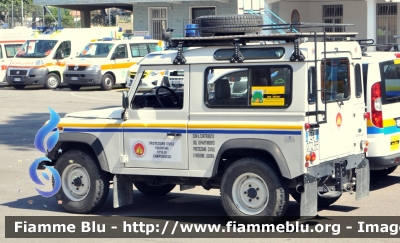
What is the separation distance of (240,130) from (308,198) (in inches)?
40.0

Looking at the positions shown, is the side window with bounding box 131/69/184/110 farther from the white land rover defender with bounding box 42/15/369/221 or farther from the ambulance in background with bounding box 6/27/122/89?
the ambulance in background with bounding box 6/27/122/89

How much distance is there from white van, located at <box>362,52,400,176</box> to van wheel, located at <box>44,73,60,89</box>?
67.8 feet

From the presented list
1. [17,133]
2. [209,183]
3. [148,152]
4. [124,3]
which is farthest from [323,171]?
[124,3]

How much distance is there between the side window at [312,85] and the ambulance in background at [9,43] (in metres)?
24.3

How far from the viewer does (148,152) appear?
7816 mm

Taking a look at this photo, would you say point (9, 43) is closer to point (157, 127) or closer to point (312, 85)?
point (157, 127)

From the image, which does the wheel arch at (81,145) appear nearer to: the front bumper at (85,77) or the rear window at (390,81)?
the rear window at (390,81)

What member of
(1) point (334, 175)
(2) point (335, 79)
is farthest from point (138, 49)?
(1) point (334, 175)

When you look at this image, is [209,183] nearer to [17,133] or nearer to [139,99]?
[139,99]

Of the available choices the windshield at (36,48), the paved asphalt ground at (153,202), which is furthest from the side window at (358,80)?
the windshield at (36,48)

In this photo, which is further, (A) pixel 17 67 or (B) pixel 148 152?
(A) pixel 17 67

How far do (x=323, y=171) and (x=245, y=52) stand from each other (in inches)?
60.5

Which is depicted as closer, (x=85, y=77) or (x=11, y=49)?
(x=85, y=77)

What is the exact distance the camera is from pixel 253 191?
732 cm
